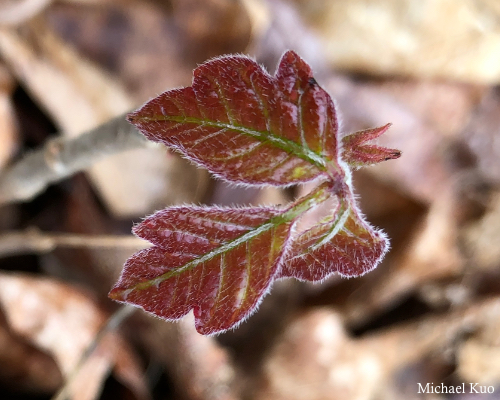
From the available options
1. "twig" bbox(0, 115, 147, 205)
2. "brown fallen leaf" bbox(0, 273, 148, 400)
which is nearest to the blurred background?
"brown fallen leaf" bbox(0, 273, 148, 400)

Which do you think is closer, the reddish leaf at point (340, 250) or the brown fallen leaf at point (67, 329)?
the reddish leaf at point (340, 250)

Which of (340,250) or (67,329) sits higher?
(340,250)

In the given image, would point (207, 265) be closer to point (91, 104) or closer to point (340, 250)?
point (340, 250)

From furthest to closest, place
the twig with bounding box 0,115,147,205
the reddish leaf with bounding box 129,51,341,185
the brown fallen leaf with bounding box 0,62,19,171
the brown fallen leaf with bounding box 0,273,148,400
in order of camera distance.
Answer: the brown fallen leaf with bounding box 0,62,19,171 → the brown fallen leaf with bounding box 0,273,148,400 → the twig with bounding box 0,115,147,205 → the reddish leaf with bounding box 129,51,341,185

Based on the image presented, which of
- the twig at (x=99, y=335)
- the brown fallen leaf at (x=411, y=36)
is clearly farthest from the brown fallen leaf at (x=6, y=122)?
the brown fallen leaf at (x=411, y=36)

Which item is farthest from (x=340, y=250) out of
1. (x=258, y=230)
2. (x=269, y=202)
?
(x=269, y=202)

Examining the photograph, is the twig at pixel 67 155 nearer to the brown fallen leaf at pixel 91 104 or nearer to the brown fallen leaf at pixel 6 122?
the brown fallen leaf at pixel 6 122

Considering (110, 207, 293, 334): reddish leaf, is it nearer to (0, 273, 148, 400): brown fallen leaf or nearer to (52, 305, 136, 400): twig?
(52, 305, 136, 400): twig
